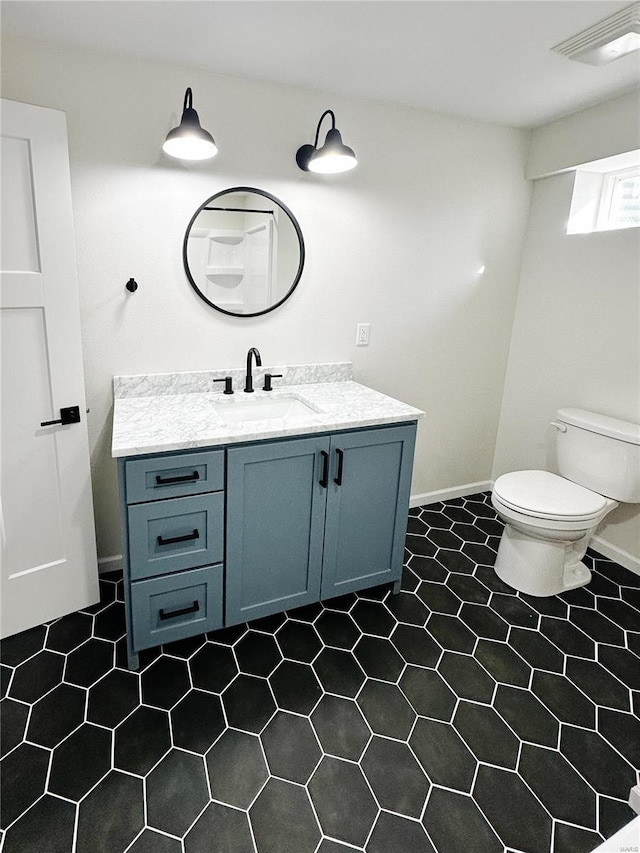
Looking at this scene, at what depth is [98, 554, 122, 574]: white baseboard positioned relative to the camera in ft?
7.70

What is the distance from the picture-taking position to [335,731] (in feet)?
5.37

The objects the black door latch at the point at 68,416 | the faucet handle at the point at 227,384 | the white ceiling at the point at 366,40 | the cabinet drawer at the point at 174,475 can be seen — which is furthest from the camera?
the faucet handle at the point at 227,384

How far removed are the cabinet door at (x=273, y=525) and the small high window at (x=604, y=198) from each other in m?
1.98

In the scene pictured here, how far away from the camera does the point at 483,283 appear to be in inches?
114

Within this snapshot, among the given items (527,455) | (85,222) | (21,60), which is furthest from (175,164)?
(527,455)

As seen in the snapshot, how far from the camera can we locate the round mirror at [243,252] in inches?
84.1

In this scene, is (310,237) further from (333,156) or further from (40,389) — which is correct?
(40,389)

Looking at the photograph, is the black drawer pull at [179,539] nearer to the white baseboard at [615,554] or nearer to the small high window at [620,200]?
the white baseboard at [615,554]

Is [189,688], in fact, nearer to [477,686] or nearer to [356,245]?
[477,686]

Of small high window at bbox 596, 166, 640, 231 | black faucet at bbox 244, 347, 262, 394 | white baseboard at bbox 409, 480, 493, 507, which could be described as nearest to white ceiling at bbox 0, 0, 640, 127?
small high window at bbox 596, 166, 640, 231

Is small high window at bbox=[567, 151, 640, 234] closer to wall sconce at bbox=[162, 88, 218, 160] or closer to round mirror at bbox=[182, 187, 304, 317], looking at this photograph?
round mirror at bbox=[182, 187, 304, 317]

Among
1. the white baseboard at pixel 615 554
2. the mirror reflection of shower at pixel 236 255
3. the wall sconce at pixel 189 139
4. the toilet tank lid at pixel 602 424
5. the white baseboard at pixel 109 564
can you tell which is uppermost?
the wall sconce at pixel 189 139

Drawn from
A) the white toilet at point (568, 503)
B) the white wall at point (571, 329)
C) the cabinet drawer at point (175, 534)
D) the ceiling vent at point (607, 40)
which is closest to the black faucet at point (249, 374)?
the cabinet drawer at point (175, 534)

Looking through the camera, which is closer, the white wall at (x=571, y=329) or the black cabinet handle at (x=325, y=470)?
the black cabinet handle at (x=325, y=470)
